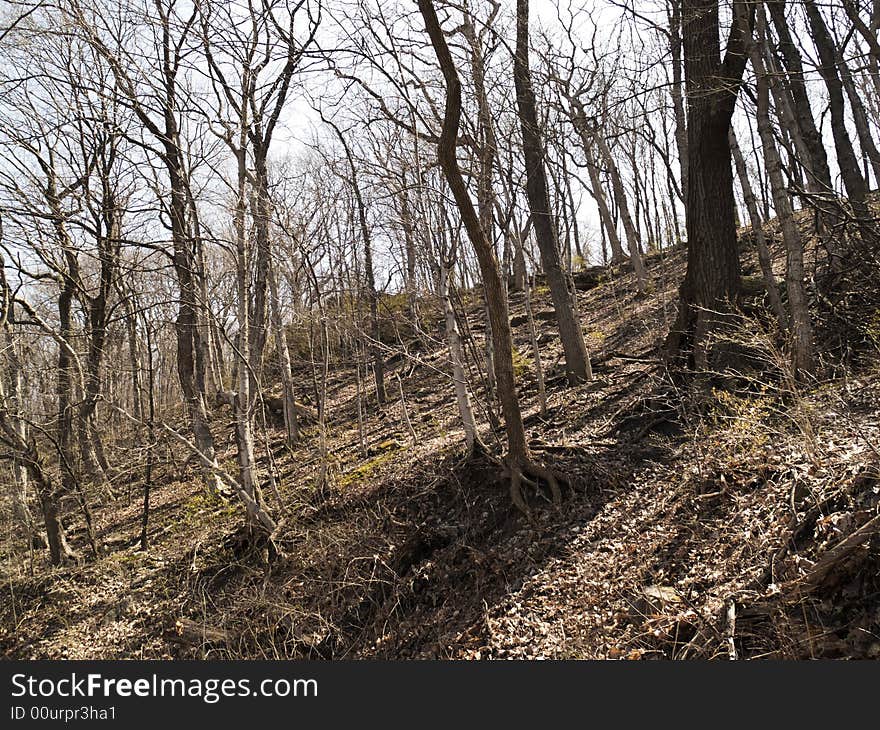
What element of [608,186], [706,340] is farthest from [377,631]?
[608,186]

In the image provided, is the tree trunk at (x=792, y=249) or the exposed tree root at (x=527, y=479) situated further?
the exposed tree root at (x=527, y=479)

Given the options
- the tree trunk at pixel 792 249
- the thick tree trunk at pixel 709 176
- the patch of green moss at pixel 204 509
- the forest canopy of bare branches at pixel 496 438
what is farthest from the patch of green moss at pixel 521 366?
the patch of green moss at pixel 204 509

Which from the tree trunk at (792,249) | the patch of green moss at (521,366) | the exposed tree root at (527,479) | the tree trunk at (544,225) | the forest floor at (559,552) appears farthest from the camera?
the patch of green moss at (521,366)

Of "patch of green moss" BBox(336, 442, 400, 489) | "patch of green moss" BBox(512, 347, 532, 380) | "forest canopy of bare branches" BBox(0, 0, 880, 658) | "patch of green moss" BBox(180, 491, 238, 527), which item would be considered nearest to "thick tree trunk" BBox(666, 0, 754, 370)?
"forest canopy of bare branches" BBox(0, 0, 880, 658)

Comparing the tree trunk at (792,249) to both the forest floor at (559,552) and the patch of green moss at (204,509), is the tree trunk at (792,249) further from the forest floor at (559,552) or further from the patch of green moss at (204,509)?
the patch of green moss at (204,509)

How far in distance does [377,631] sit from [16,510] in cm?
852

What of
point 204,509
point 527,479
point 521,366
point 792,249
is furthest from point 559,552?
point 204,509

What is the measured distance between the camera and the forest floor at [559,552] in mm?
4309

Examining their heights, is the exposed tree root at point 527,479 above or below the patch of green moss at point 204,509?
above

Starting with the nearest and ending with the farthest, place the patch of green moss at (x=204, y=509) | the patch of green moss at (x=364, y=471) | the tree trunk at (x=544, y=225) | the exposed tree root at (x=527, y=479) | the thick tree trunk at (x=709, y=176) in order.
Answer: the exposed tree root at (x=527, y=479) < the thick tree trunk at (x=709, y=176) < the patch of green moss at (x=364, y=471) < the tree trunk at (x=544, y=225) < the patch of green moss at (x=204, y=509)

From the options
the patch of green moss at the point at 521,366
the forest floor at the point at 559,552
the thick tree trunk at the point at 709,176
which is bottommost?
the forest floor at the point at 559,552

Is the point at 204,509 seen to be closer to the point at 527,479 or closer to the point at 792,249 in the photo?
the point at 527,479

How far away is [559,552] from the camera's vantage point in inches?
243

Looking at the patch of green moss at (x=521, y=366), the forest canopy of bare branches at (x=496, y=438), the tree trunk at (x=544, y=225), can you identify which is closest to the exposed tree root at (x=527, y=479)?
the forest canopy of bare branches at (x=496, y=438)
